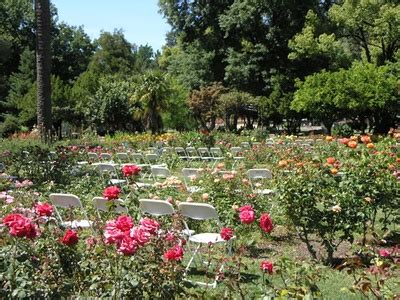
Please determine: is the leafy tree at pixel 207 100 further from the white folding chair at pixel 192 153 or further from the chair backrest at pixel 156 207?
the chair backrest at pixel 156 207

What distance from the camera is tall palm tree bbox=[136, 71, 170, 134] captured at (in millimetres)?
29422

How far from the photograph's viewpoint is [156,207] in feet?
17.2

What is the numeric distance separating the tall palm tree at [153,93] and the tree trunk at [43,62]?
1378 cm

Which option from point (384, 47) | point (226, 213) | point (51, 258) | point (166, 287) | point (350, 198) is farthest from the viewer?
point (384, 47)

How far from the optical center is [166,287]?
9.11 ft

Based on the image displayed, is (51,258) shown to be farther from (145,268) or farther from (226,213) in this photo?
(226,213)

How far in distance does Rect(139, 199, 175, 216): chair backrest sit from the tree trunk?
34.6 ft

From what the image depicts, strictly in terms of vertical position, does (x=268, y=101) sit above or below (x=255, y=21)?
below

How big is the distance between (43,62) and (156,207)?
37.6 ft

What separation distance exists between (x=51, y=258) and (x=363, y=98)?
2513 centimetres

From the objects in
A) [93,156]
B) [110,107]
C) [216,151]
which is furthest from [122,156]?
[110,107]

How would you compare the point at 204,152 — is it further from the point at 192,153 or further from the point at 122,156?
the point at 122,156

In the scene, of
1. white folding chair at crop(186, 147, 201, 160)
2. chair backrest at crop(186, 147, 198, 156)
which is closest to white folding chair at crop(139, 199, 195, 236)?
white folding chair at crop(186, 147, 201, 160)

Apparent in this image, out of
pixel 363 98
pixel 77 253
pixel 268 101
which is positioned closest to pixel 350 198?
pixel 77 253
